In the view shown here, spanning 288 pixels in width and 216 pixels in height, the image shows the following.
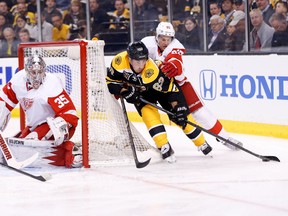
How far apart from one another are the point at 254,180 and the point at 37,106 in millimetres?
1542

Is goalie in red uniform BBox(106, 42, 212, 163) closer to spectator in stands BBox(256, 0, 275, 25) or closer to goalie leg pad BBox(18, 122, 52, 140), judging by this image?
goalie leg pad BBox(18, 122, 52, 140)

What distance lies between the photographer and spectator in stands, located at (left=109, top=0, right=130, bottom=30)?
918 cm

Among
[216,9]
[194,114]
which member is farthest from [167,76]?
[216,9]

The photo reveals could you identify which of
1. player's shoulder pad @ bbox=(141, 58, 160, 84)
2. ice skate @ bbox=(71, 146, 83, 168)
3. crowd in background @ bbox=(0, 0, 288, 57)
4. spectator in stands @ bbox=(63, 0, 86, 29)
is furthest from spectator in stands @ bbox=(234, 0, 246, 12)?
ice skate @ bbox=(71, 146, 83, 168)

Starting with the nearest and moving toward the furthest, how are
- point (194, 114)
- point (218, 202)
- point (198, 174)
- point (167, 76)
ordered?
1. point (218, 202)
2. point (198, 174)
3. point (167, 76)
4. point (194, 114)

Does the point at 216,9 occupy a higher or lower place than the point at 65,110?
higher

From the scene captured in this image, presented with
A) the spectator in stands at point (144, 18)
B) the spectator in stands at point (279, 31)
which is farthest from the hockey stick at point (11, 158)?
the spectator in stands at point (144, 18)

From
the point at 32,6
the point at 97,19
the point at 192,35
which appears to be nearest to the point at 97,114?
the point at 192,35

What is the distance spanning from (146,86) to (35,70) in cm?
77

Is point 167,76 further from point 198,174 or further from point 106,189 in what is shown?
point 106,189

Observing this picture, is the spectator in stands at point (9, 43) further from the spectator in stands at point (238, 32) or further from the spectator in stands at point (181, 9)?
the spectator in stands at point (238, 32)

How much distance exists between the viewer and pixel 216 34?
813 cm

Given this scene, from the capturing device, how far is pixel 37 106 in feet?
19.5

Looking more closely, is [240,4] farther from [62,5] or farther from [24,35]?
[24,35]
